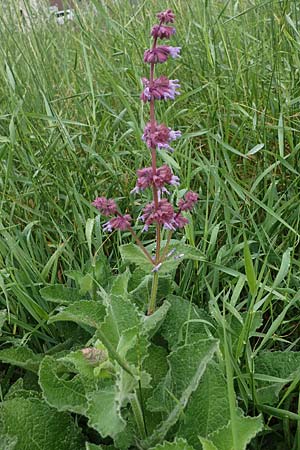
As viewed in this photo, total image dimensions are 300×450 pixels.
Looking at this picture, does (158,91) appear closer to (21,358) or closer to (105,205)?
(105,205)

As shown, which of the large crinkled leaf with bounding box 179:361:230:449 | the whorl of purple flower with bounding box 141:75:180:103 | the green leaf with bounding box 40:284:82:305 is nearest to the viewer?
the large crinkled leaf with bounding box 179:361:230:449

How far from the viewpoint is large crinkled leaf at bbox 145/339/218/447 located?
93 cm

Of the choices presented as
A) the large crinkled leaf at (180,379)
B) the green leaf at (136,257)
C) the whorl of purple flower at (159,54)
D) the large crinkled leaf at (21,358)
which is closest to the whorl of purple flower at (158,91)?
the whorl of purple flower at (159,54)

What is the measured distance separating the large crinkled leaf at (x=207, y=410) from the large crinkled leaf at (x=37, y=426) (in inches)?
8.0

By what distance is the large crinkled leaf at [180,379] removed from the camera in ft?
3.04

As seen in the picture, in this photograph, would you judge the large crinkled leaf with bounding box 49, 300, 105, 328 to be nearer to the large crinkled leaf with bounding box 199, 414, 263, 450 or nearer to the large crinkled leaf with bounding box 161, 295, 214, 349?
the large crinkled leaf with bounding box 161, 295, 214, 349

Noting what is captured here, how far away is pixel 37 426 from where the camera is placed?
1026 mm

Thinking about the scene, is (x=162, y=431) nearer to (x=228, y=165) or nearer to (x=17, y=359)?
(x=17, y=359)

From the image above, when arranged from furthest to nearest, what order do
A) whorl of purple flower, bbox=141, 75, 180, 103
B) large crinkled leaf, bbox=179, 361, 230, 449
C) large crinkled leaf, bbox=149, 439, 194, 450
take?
whorl of purple flower, bbox=141, 75, 180, 103, large crinkled leaf, bbox=179, 361, 230, 449, large crinkled leaf, bbox=149, 439, 194, 450

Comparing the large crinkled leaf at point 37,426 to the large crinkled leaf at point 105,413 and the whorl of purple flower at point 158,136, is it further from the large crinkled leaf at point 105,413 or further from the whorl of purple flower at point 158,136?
the whorl of purple flower at point 158,136

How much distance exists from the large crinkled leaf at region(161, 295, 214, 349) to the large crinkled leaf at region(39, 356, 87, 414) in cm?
Answer: 21

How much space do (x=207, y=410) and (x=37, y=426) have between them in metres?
0.29

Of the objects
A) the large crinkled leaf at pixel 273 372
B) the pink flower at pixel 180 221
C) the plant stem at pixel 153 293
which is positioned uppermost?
the pink flower at pixel 180 221

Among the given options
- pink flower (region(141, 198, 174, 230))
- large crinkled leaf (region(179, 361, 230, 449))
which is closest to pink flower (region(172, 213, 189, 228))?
pink flower (region(141, 198, 174, 230))
